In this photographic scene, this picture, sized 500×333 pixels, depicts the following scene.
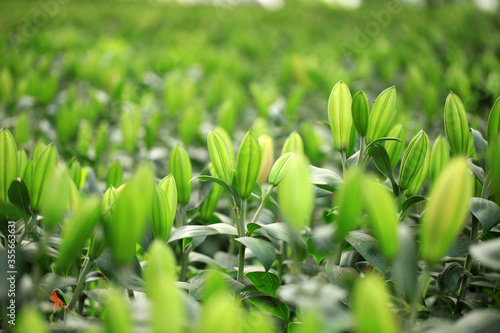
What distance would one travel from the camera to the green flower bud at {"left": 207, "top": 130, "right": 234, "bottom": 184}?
753mm

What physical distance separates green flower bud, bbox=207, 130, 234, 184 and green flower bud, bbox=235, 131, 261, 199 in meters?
0.05

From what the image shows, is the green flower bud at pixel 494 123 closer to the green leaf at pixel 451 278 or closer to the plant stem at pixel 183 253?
the green leaf at pixel 451 278

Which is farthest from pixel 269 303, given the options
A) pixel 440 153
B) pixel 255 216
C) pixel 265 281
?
pixel 440 153

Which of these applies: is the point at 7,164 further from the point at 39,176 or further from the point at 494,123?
the point at 494,123

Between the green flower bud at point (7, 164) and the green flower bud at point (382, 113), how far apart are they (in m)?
0.70

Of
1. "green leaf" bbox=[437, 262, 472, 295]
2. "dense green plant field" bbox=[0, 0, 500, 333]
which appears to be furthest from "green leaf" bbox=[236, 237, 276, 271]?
"green leaf" bbox=[437, 262, 472, 295]

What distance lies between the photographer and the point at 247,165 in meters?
0.70

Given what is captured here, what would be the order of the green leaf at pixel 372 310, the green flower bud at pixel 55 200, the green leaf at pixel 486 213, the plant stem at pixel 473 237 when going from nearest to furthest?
the green leaf at pixel 372 310, the green flower bud at pixel 55 200, the green leaf at pixel 486 213, the plant stem at pixel 473 237

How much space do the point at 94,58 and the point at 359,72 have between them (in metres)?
1.44

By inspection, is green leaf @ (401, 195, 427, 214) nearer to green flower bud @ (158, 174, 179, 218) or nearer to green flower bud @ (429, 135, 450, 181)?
green flower bud @ (429, 135, 450, 181)

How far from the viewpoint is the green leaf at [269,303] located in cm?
71

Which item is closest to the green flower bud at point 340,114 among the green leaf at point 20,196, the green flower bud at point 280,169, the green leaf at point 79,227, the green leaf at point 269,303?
the green flower bud at point 280,169

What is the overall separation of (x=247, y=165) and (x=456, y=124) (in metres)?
0.43

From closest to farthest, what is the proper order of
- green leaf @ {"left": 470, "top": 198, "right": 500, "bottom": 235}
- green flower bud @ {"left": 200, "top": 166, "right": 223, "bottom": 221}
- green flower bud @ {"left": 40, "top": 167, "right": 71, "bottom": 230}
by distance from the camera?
green flower bud @ {"left": 40, "top": 167, "right": 71, "bottom": 230}
green leaf @ {"left": 470, "top": 198, "right": 500, "bottom": 235}
green flower bud @ {"left": 200, "top": 166, "right": 223, "bottom": 221}
